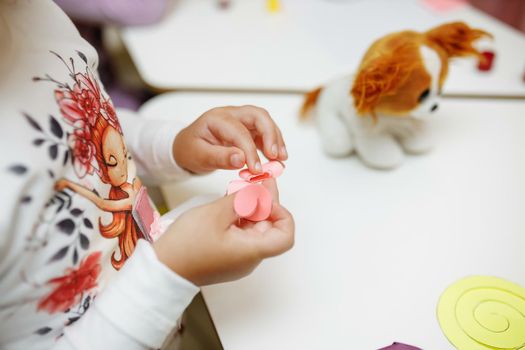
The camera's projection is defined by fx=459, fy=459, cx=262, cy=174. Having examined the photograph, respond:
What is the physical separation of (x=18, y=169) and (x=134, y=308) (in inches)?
5.2

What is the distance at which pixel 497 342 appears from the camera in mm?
400

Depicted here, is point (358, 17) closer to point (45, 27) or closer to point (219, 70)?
point (219, 70)

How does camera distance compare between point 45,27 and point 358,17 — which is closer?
point 45,27

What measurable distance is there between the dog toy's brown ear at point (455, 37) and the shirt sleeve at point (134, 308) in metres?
0.40

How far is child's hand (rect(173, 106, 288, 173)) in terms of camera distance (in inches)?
16.4

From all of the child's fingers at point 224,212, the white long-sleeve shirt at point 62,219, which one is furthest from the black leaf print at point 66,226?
the child's fingers at point 224,212

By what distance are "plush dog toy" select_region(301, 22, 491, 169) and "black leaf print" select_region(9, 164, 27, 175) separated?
344 mm

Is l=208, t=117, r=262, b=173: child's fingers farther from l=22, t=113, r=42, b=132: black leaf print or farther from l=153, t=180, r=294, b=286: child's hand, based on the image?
l=22, t=113, r=42, b=132: black leaf print

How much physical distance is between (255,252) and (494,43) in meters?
0.68

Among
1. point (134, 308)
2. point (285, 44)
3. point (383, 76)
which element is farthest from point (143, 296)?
point (285, 44)

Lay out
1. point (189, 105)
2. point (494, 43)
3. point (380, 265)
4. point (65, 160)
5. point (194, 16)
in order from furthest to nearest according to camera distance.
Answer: point (194, 16) → point (494, 43) → point (189, 105) → point (380, 265) → point (65, 160)

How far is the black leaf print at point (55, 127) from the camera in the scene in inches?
13.5

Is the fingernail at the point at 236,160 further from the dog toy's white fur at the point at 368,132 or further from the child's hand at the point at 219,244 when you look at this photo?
the dog toy's white fur at the point at 368,132

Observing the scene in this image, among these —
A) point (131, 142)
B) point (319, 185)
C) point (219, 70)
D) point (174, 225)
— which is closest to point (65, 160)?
point (174, 225)
